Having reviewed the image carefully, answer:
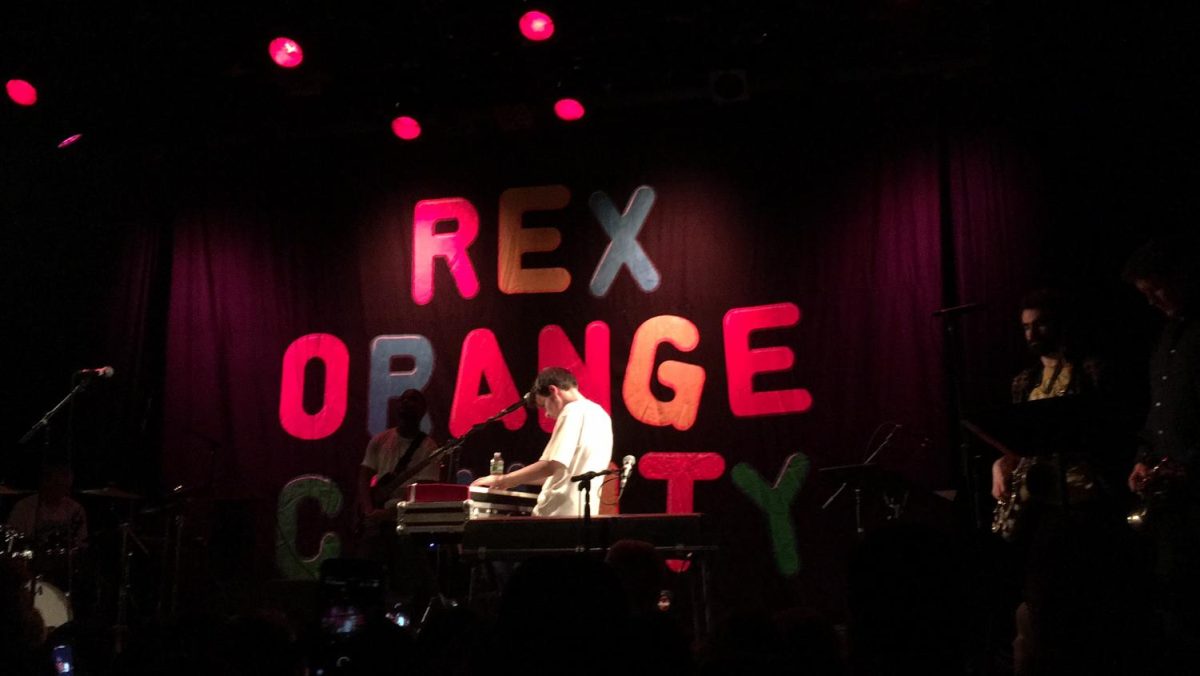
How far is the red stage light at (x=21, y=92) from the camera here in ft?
24.3

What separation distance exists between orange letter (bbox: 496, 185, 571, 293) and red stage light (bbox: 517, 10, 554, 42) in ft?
4.97

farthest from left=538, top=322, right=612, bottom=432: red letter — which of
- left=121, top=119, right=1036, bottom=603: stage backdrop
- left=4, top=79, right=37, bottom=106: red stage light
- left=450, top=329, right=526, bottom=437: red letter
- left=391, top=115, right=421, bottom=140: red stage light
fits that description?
left=4, top=79, right=37, bottom=106: red stage light

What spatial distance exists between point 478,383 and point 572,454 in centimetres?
189

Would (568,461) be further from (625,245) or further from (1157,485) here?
(1157,485)

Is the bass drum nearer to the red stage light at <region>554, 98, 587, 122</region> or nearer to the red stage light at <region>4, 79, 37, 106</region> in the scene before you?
the red stage light at <region>4, 79, 37, 106</region>

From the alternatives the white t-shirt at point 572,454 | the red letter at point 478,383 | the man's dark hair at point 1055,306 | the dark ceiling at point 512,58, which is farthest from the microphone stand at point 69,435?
the man's dark hair at point 1055,306

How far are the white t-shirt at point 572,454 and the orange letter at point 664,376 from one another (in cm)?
120

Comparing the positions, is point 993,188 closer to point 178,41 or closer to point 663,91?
point 663,91

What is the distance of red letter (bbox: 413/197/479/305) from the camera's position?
8367 millimetres

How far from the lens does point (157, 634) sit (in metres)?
2.51

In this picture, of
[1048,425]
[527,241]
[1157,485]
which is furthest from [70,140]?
[1157,485]

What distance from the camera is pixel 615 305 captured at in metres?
7.93

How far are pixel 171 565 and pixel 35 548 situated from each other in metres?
1.13

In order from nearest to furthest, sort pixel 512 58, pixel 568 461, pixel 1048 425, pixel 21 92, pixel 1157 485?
pixel 1048 425, pixel 1157 485, pixel 568 461, pixel 21 92, pixel 512 58
